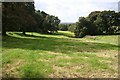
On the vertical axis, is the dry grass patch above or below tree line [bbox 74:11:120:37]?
below

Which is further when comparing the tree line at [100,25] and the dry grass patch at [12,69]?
the tree line at [100,25]

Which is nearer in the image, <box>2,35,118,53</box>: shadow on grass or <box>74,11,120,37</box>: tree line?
<box>2,35,118,53</box>: shadow on grass

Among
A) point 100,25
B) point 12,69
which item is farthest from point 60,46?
point 100,25

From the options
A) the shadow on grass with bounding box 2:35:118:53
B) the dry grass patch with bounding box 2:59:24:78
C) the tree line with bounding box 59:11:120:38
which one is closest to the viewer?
the dry grass patch with bounding box 2:59:24:78

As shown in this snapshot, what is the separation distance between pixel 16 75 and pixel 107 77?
4418 millimetres

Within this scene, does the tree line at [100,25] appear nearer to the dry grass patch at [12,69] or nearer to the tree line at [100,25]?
the tree line at [100,25]

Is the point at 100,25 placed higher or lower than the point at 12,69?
higher

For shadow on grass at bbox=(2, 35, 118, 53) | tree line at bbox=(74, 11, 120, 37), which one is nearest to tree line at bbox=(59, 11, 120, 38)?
tree line at bbox=(74, 11, 120, 37)

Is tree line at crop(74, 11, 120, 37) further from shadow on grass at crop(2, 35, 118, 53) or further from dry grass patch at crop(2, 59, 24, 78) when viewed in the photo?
dry grass patch at crop(2, 59, 24, 78)

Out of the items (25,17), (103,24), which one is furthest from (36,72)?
(103,24)

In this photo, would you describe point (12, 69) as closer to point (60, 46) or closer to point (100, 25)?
point (60, 46)

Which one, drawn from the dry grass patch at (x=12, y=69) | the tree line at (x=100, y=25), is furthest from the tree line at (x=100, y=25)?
the dry grass patch at (x=12, y=69)

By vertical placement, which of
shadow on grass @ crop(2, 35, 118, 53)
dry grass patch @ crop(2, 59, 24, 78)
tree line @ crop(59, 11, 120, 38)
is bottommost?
dry grass patch @ crop(2, 59, 24, 78)

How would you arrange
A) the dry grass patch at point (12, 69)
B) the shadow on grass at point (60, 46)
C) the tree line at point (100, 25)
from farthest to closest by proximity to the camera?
the tree line at point (100, 25) < the shadow on grass at point (60, 46) < the dry grass patch at point (12, 69)
